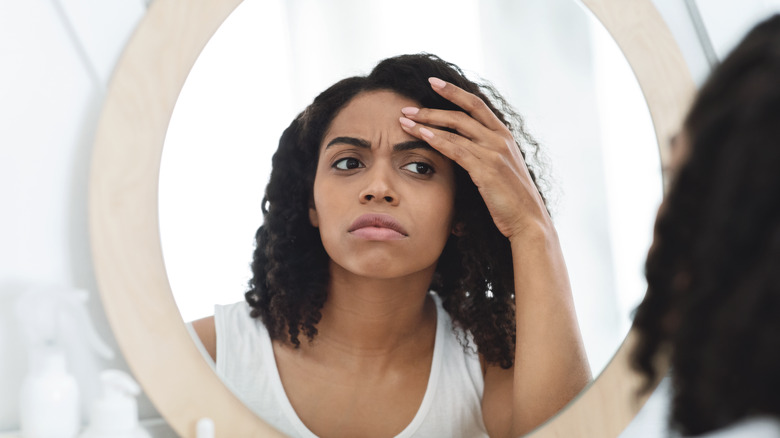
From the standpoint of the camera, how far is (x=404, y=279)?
2.47 feet

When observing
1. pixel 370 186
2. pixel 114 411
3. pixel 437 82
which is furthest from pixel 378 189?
pixel 114 411

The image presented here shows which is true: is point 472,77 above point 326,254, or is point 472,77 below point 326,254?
above

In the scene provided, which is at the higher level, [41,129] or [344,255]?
[41,129]

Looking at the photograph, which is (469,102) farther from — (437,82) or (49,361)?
(49,361)

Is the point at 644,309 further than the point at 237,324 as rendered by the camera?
No

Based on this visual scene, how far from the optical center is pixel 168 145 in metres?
0.70

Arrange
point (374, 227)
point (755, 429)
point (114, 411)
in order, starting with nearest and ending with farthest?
point (755, 429) → point (114, 411) → point (374, 227)

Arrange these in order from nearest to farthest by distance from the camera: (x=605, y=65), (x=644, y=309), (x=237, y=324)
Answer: (x=644, y=309) → (x=237, y=324) → (x=605, y=65)

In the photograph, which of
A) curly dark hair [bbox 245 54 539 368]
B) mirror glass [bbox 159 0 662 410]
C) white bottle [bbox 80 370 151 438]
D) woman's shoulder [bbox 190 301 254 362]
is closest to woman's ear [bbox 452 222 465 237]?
curly dark hair [bbox 245 54 539 368]

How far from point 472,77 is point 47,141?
0.42m

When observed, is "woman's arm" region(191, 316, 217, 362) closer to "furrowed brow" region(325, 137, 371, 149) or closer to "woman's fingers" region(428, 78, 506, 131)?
"furrowed brow" region(325, 137, 371, 149)

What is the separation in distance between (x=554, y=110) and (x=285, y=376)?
0.39 m

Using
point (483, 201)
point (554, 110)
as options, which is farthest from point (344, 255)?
point (554, 110)

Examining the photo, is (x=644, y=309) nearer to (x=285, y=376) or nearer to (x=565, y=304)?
(x=565, y=304)
